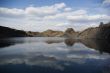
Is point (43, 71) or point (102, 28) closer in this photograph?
point (43, 71)

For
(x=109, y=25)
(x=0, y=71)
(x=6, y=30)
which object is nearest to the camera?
(x=0, y=71)

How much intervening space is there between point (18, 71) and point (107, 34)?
112958 mm

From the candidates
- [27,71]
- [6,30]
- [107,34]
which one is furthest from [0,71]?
[6,30]

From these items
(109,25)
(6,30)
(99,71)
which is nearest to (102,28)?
(109,25)

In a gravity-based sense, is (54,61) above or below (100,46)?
above

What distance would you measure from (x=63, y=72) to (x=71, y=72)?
2.40 ft

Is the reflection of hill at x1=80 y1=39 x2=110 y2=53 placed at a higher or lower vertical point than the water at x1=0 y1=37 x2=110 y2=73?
lower

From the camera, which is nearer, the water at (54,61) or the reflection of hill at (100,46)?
the water at (54,61)

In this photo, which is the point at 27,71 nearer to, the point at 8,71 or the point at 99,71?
the point at 8,71

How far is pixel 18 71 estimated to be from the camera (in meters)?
15.1

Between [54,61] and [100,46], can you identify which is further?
[100,46]

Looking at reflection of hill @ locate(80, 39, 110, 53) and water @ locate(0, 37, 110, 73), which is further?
reflection of hill @ locate(80, 39, 110, 53)

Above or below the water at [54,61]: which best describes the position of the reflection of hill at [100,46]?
below

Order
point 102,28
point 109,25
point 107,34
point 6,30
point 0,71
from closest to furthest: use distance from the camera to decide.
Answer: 1. point 0,71
2. point 107,34
3. point 109,25
4. point 102,28
5. point 6,30
